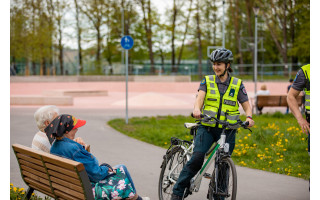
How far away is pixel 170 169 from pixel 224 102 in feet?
3.58

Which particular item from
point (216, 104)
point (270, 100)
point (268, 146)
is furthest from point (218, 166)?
point (270, 100)

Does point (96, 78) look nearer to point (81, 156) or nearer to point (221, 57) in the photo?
point (221, 57)

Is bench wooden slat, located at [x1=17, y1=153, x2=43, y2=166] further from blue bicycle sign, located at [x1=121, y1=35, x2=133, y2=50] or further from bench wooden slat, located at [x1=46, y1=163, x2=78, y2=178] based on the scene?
blue bicycle sign, located at [x1=121, y1=35, x2=133, y2=50]

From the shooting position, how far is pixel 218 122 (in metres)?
4.44

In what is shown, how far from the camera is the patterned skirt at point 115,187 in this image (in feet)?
13.5

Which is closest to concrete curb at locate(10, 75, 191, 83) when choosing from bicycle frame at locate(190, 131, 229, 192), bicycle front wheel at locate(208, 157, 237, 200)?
bicycle frame at locate(190, 131, 229, 192)

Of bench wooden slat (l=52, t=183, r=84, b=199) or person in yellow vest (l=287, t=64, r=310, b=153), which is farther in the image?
person in yellow vest (l=287, t=64, r=310, b=153)

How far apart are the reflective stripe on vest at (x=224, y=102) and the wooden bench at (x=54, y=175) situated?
1459 millimetres

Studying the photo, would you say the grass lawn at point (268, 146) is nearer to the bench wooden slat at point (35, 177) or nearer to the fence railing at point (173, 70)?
the bench wooden slat at point (35, 177)

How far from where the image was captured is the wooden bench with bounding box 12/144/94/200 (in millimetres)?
3697

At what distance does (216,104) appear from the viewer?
4.59 meters

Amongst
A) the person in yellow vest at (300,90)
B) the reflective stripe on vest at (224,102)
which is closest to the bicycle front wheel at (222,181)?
the reflective stripe on vest at (224,102)

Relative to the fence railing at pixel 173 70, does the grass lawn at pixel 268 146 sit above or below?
below
